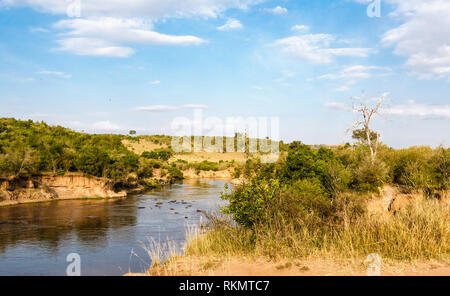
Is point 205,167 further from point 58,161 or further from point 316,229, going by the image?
point 316,229

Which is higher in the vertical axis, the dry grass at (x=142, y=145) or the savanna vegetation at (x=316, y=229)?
the dry grass at (x=142, y=145)

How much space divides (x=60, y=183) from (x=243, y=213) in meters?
35.4

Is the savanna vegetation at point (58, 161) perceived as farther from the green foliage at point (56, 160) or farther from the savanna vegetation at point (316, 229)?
the savanna vegetation at point (316, 229)

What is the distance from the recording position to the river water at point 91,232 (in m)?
17.6

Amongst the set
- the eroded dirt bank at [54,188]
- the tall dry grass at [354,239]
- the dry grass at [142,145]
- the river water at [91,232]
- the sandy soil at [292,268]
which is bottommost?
the river water at [91,232]

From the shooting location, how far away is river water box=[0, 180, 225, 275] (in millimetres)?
17594

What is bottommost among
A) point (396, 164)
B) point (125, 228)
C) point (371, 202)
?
point (125, 228)

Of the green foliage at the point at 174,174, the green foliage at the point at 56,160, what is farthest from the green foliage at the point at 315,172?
the green foliage at the point at 174,174

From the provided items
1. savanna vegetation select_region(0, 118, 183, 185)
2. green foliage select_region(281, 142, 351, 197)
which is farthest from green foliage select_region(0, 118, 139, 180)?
green foliage select_region(281, 142, 351, 197)

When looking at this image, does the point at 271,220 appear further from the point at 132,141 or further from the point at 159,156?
the point at 132,141

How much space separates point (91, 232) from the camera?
25.0 meters
